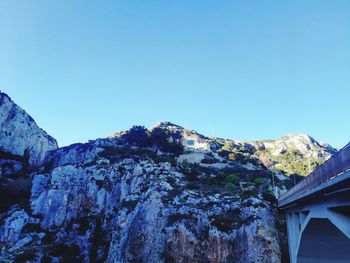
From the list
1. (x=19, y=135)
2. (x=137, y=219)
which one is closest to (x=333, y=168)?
(x=137, y=219)

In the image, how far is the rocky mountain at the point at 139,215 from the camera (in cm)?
2802

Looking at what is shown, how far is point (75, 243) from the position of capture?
37.9 metres

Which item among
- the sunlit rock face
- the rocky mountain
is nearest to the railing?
the rocky mountain

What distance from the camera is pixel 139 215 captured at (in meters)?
34.1

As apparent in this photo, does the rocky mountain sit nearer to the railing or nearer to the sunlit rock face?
the sunlit rock face

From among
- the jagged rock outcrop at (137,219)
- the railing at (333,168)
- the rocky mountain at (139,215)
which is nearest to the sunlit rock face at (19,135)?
the rocky mountain at (139,215)

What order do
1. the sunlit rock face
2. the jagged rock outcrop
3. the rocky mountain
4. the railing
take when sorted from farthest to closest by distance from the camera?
the sunlit rock face → the rocky mountain → the jagged rock outcrop → the railing

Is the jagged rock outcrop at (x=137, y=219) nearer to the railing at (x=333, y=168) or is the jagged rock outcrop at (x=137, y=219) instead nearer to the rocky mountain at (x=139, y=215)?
the rocky mountain at (x=139, y=215)

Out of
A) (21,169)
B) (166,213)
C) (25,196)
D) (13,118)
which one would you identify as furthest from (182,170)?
(13,118)

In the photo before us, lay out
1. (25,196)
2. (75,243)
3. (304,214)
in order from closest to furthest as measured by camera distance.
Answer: (304,214) → (75,243) → (25,196)

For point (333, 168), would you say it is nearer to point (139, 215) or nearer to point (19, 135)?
point (139, 215)

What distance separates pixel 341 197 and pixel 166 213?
23.7 meters

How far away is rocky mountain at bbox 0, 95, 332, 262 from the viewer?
2802 centimetres

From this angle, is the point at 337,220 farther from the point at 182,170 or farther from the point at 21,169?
the point at 21,169
